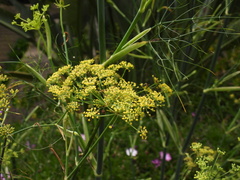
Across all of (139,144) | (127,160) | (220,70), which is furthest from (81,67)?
(220,70)

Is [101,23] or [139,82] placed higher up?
[101,23]

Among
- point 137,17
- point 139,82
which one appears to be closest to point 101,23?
point 137,17

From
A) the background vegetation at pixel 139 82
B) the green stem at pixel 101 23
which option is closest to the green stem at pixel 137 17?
the green stem at pixel 101 23

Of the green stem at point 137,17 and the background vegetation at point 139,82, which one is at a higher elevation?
the green stem at point 137,17

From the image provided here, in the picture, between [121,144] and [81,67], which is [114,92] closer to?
[81,67]

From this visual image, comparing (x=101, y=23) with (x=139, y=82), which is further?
(x=139, y=82)

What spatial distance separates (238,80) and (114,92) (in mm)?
2444

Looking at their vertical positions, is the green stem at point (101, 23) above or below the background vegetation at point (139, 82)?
above

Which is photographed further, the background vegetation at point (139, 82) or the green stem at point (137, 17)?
the background vegetation at point (139, 82)

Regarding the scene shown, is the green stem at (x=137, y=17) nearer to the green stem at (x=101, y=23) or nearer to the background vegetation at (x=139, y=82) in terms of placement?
the green stem at (x=101, y=23)

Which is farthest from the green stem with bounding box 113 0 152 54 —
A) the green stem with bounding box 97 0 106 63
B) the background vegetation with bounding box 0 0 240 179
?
the background vegetation with bounding box 0 0 240 179

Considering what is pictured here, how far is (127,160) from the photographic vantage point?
1851 millimetres

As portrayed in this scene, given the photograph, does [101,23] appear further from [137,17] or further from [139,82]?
[139,82]

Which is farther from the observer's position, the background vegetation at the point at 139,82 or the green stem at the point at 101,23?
the background vegetation at the point at 139,82
